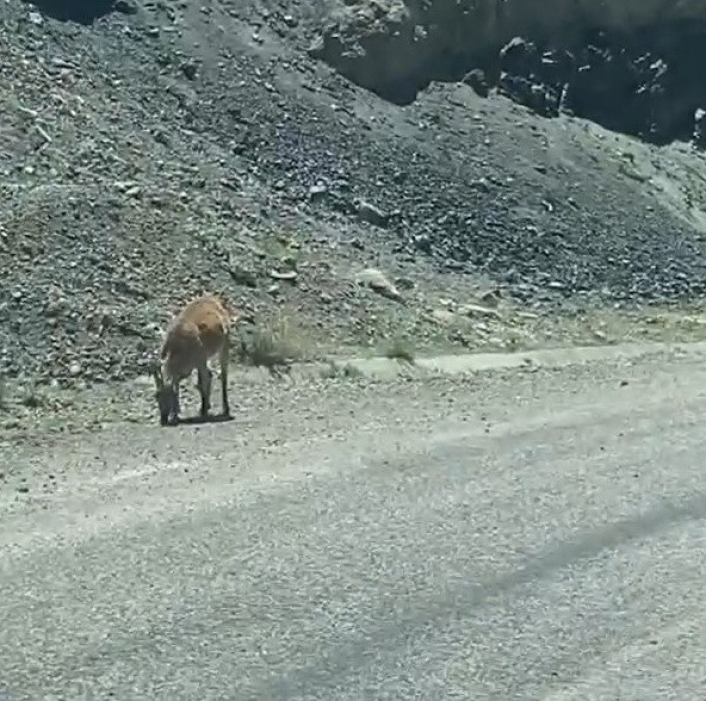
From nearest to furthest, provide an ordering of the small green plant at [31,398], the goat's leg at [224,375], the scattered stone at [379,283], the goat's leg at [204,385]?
the goat's leg at [204,385], the goat's leg at [224,375], the small green plant at [31,398], the scattered stone at [379,283]

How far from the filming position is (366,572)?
9.16 m

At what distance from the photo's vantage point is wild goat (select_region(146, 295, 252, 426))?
575 inches

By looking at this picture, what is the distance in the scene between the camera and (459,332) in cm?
2170

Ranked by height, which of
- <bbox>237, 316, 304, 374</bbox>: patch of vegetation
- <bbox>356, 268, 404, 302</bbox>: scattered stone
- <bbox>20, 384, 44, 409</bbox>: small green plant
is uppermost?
<bbox>356, 268, 404, 302</bbox>: scattered stone

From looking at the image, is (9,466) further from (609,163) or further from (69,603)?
(609,163)

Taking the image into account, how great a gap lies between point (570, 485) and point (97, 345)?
23.7 ft

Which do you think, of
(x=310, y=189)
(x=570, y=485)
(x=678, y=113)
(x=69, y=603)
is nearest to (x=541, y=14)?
(x=678, y=113)

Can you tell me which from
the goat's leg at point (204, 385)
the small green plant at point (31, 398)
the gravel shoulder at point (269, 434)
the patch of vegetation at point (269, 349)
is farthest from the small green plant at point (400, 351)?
the small green plant at point (31, 398)

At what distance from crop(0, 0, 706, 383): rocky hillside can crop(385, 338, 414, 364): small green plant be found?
497 millimetres

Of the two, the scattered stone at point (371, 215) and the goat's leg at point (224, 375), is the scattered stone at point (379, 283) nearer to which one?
the scattered stone at point (371, 215)

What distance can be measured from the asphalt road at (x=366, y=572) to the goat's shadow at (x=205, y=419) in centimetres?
78

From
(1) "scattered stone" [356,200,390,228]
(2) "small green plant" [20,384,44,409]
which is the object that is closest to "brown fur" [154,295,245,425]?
(2) "small green plant" [20,384,44,409]

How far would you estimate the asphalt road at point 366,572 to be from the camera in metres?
7.63

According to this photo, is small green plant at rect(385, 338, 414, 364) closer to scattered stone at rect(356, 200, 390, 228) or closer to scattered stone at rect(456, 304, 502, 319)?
scattered stone at rect(456, 304, 502, 319)
